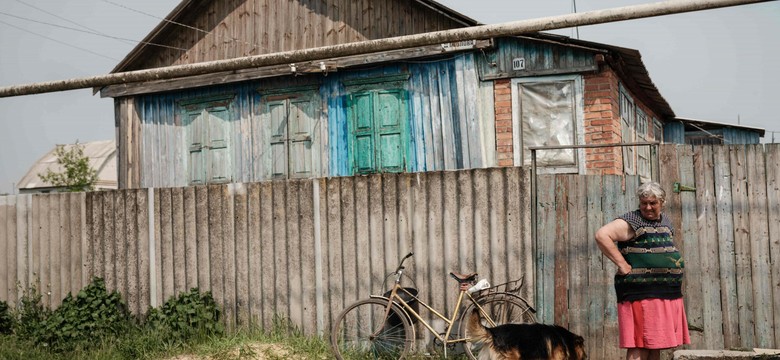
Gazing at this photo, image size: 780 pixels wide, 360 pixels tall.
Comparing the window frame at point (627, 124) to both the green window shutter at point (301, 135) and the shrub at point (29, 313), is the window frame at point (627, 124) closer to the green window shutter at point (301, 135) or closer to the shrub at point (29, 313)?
the green window shutter at point (301, 135)

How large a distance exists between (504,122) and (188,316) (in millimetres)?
5962

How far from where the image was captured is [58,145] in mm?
33875

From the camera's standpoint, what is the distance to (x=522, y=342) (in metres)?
5.86

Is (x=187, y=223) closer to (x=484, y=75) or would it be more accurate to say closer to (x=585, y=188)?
(x=585, y=188)

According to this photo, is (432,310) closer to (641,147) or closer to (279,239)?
(279,239)

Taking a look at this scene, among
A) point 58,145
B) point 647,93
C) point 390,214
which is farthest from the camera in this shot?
point 58,145

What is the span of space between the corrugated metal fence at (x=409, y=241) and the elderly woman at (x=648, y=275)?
173 cm

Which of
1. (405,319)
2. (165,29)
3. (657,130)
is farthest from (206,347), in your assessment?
(657,130)

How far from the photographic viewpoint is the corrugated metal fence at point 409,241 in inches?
286

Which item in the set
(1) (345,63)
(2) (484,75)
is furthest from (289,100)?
(2) (484,75)

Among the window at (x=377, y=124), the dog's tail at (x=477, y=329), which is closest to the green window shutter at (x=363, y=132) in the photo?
the window at (x=377, y=124)

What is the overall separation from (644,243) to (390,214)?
3.17m

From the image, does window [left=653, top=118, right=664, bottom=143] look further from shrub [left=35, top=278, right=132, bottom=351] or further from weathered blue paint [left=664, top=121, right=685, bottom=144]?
shrub [left=35, top=278, right=132, bottom=351]

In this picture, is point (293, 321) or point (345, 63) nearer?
point (293, 321)
